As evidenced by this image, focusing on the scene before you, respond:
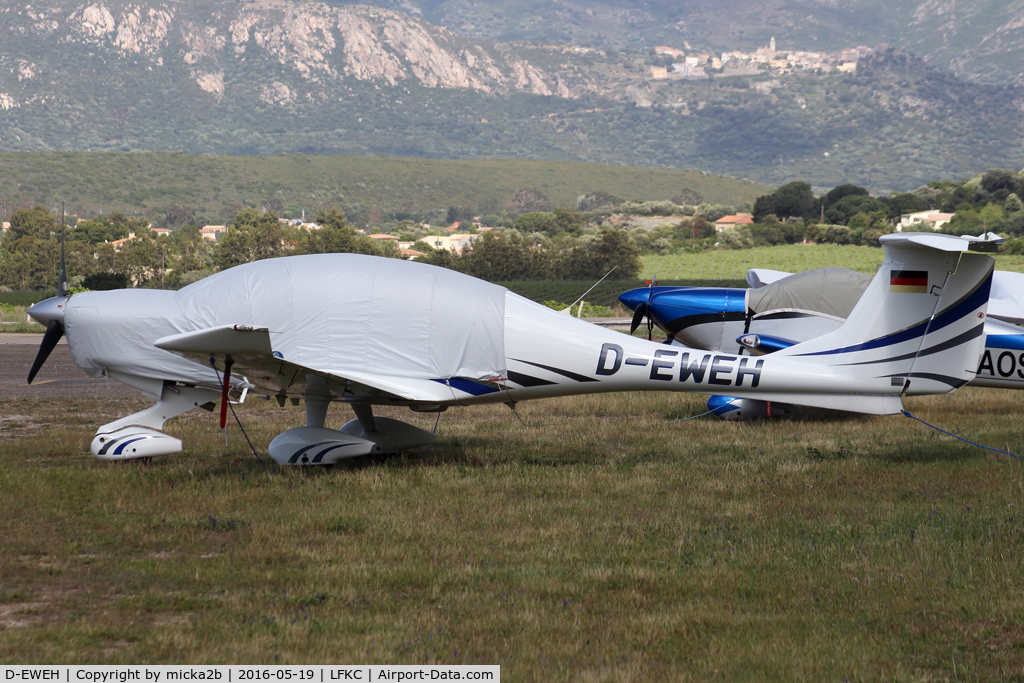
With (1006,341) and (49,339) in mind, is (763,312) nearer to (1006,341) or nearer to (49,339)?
(1006,341)

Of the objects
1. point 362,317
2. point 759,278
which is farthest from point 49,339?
point 759,278

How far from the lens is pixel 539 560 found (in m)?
6.87

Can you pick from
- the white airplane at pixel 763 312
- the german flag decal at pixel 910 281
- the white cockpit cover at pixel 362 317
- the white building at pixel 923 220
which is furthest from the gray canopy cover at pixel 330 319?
the white building at pixel 923 220

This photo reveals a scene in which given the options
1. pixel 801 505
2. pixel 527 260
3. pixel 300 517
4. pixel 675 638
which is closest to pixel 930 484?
pixel 801 505

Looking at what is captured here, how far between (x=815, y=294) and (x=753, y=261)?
7973cm

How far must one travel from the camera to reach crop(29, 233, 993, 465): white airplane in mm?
9688

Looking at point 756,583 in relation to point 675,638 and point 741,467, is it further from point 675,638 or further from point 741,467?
point 741,467

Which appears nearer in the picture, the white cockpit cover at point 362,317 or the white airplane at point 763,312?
the white cockpit cover at point 362,317

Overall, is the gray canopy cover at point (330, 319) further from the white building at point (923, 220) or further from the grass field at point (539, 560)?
the white building at point (923, 220)

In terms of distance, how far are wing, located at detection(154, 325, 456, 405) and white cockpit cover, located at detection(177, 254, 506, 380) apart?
16cm

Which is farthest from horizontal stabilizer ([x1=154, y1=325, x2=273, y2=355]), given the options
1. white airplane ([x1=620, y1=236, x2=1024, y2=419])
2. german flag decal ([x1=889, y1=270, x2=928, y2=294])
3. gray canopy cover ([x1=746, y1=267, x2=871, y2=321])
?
gray canopy cover ([x1=746, y1=267, x2=871, y2=321])

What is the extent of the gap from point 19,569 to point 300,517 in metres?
2.19

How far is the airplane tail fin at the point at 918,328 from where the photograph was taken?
9.74 m

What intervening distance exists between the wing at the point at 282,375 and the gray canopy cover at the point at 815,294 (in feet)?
21.6
